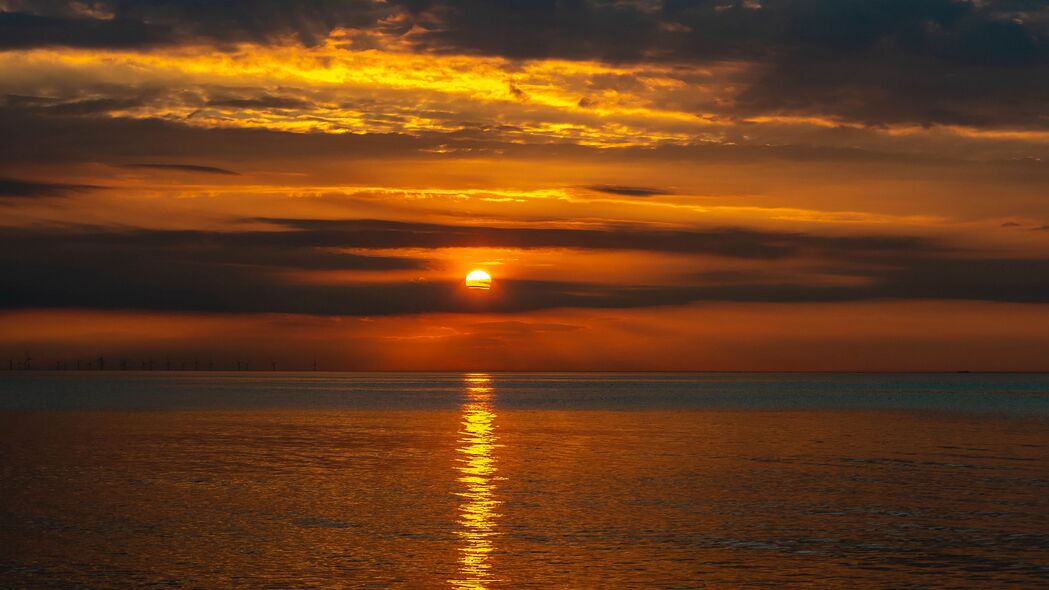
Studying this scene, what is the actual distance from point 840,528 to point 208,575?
66.3ft

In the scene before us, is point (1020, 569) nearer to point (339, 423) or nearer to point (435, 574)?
point (435, 574)

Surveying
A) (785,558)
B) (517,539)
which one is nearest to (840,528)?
(785,558)

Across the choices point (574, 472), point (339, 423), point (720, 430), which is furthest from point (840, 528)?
point (339, 423)

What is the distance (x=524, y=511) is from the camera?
40969 millimetres

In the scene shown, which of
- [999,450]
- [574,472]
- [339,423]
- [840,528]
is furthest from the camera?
[339,423]

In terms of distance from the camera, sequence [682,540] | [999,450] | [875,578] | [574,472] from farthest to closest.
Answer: [999,450] → [574,472] → [682,540] → [875,578]

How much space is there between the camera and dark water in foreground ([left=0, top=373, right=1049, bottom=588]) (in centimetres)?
3027

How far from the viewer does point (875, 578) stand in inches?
1165

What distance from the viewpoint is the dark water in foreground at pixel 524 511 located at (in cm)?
3027

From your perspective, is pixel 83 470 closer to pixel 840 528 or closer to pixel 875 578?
pixel 840 528

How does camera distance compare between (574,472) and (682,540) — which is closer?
(682,540)

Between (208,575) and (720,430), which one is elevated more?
(208,575)

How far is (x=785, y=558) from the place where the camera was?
32188mm

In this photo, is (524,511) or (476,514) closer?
(476,514)
